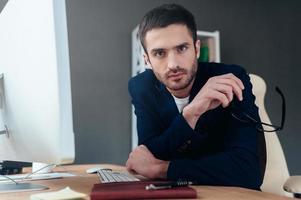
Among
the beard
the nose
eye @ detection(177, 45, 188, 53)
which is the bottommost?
the beard

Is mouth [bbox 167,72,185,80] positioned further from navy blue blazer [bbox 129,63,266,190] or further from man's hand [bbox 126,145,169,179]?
man's hand [bbox 126,145,169,179]

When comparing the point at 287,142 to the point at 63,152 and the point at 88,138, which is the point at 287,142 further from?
the point at 63,152

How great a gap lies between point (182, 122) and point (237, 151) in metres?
0.20

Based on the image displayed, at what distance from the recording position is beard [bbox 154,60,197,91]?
1.35 meters

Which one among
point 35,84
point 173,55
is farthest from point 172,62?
point 35,84

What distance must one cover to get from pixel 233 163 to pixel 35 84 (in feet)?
2.11

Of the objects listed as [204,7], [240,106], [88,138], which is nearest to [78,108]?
[88,138]

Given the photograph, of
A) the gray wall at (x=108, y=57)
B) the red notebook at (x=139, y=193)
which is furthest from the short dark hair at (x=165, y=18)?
the gray wall at (x=108, y=57)

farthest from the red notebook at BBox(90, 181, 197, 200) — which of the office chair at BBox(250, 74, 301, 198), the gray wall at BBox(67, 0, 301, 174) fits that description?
the gray wall at BBox(67, 0, 301, 174)

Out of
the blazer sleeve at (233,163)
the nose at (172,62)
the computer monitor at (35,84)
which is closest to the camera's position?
the computer monitor at (35,84)

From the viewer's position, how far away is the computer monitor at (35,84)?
0.74m

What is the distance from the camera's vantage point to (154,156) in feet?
4.12

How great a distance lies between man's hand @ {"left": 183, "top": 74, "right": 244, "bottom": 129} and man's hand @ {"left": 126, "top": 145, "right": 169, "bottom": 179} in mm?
153

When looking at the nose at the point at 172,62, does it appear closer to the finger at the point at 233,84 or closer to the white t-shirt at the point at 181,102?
the white t-shirt at the point at 181,102
